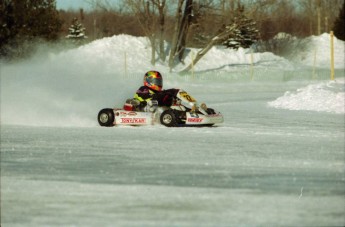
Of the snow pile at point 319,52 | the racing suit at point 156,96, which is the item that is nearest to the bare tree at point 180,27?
the snow pile at point 319,52

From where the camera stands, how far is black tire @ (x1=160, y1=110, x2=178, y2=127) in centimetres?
1392

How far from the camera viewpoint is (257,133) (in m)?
12.8

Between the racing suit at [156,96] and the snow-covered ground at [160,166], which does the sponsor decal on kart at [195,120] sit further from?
the racing suit at [156,96]

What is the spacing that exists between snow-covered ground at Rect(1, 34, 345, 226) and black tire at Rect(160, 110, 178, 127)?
470mm

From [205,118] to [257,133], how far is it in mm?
1530

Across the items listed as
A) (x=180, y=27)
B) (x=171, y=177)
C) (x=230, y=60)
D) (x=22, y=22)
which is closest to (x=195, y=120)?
(x=171, y=177)

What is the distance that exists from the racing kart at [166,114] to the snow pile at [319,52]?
47.5 metres

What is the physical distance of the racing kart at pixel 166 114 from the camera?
14.0m

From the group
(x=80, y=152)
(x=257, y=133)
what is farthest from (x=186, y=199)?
(x=257, y=133)

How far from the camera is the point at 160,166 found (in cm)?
858

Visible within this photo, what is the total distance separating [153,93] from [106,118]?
3.72ft

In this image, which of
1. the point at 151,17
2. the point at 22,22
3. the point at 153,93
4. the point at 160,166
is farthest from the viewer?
the point at 151,17

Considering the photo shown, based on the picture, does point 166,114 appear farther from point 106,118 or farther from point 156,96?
point 106,118

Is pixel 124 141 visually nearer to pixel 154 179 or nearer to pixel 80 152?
pixel 80 152
